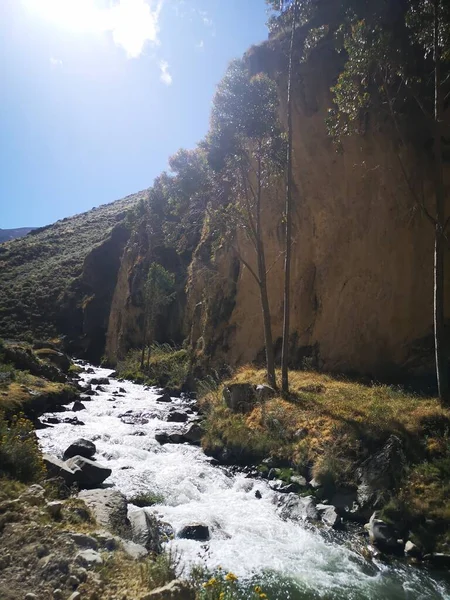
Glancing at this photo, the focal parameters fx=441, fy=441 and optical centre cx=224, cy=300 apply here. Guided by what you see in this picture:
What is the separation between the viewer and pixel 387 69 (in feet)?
45.3

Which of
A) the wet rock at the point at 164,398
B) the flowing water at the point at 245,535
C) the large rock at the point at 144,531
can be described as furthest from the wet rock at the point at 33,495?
the wet rock at the point at 164,398

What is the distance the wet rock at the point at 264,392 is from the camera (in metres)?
15.6

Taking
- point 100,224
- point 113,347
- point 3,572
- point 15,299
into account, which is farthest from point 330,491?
point 100,224

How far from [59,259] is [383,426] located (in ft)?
251

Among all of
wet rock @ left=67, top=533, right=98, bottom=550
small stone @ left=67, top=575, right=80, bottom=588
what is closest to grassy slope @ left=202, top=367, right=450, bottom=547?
wet rock @ left=67, top=533, right=98, bottom=550

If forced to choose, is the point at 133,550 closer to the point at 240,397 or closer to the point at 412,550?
the point at 412,550

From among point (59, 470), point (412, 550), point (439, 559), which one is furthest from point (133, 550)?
point (439, 559)

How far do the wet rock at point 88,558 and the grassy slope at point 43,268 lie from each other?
191 feet

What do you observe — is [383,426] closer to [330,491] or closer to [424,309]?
[330,491]

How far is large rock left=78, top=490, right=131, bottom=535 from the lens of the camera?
24.5ft

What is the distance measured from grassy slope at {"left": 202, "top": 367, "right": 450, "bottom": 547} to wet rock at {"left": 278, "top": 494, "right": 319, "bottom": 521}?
0.78m

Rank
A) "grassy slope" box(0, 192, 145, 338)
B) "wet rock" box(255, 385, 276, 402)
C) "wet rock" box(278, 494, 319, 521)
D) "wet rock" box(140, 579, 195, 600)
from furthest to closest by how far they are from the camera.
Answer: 1. "grassy slope" box(0, 192, 145, 338)
2. "wet rock" box(255, 385, 276, 402)
3. "wet rock" box(278, 494, 319, 521)
4. "wet rock" box(140, 579, 195, 600)

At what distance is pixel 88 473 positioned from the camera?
10789 millimetres

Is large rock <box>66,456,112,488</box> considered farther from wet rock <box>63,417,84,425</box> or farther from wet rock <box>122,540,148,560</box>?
wet rock <box>63,417,84,425</box>
